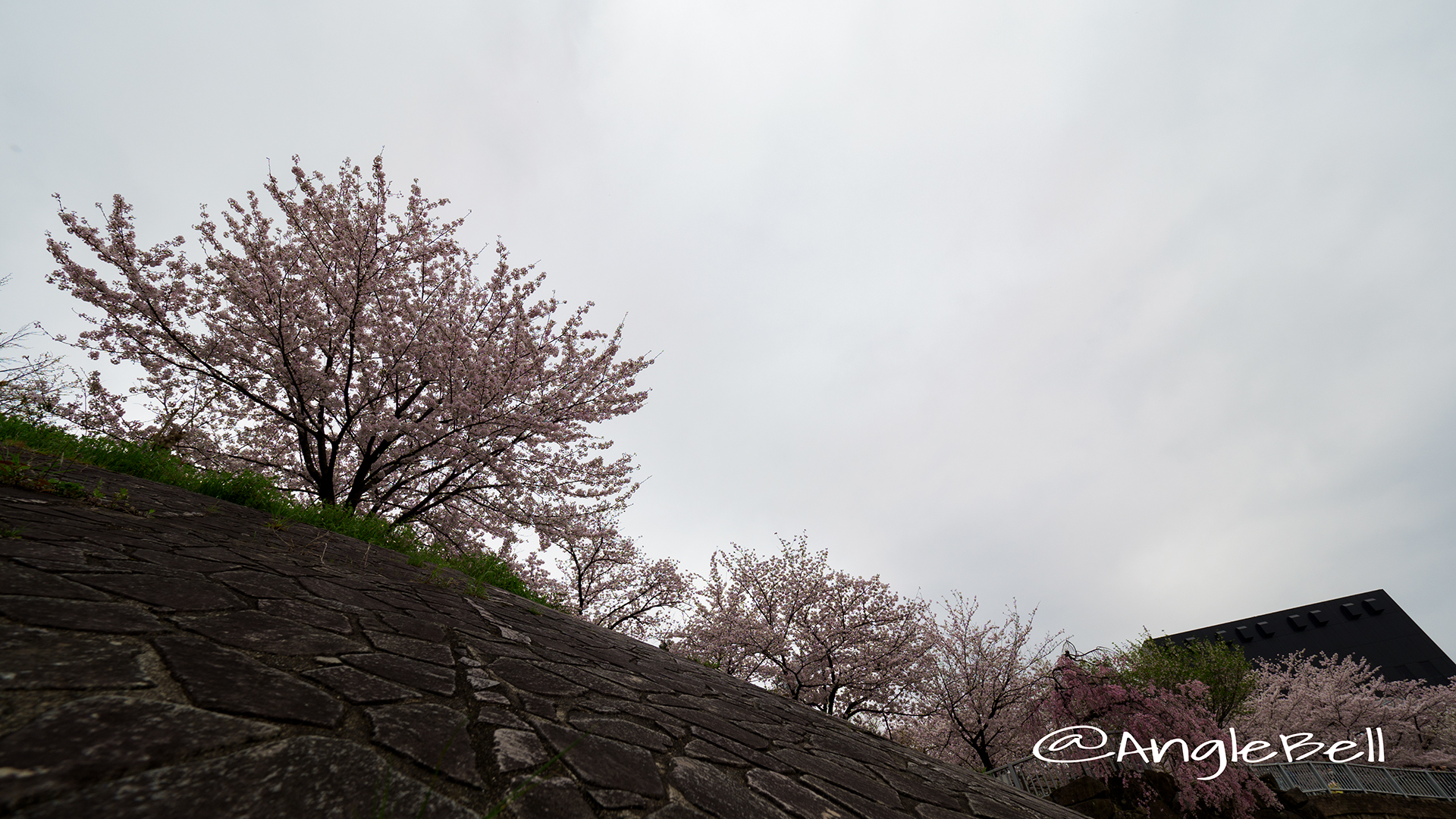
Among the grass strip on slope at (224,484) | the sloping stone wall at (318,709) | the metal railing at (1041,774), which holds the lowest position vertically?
the metal railing at (1041,774)

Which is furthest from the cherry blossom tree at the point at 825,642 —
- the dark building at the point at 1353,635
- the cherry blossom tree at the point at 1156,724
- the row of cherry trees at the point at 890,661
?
the dark building at the point at 1353,635

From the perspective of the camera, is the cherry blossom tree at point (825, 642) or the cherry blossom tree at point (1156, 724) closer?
the cherry blossom tree at point (1156, 724)

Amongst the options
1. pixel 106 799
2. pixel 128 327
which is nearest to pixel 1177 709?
pixel 106 799

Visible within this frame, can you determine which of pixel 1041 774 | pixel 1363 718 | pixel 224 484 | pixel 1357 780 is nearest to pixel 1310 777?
pixel 1357 780

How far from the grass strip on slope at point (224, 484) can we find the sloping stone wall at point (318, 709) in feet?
4.33

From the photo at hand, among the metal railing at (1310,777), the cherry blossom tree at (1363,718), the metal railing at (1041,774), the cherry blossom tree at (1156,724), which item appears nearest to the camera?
the cherry blossom tree at (1156,724)

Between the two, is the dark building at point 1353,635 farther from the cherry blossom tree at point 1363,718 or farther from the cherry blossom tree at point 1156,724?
the cherry blossom tree at point 1156,724

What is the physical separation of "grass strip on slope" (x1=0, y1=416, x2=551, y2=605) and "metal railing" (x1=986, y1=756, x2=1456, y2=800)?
1189 centimetres

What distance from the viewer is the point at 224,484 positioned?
237 inches

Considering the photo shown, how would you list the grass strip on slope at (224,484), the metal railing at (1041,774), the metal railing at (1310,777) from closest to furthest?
the grass strip on slope at (224,484) → the metal railing at (1041,774) → the metal railing at (1310,777)

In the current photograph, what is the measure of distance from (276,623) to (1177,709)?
14333 mm

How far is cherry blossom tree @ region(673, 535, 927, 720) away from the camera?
16375 mm

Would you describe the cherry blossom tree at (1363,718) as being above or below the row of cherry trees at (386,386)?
below

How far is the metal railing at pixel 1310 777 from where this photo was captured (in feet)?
37.4
